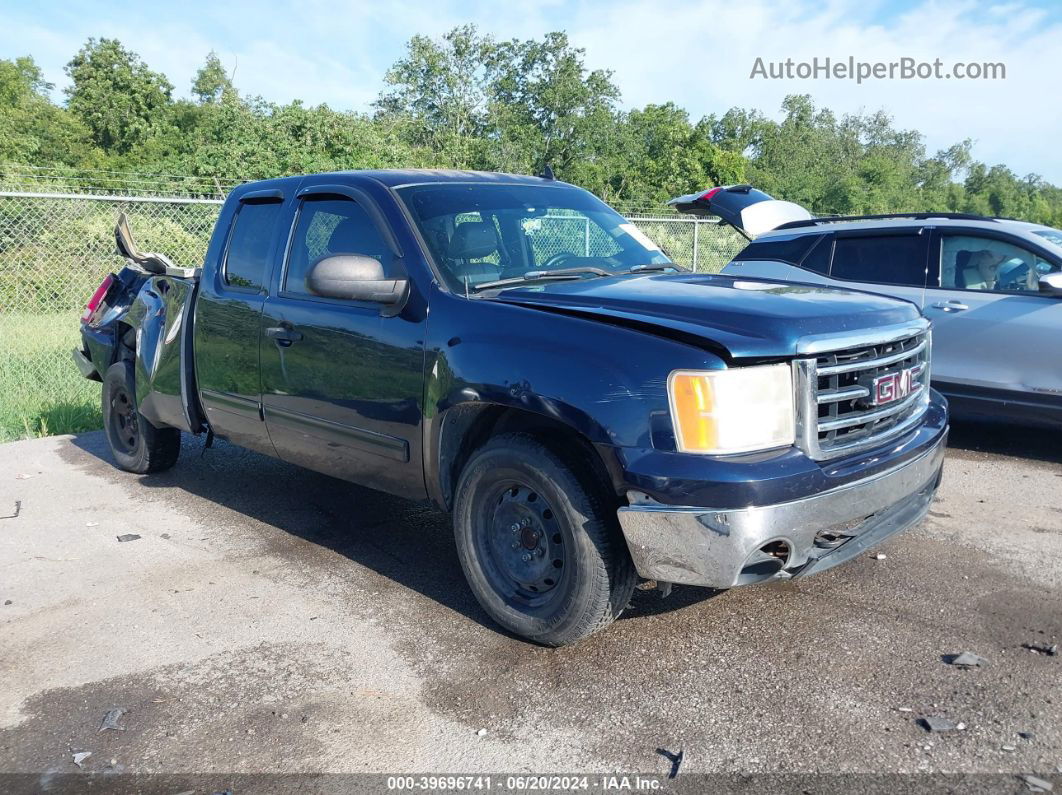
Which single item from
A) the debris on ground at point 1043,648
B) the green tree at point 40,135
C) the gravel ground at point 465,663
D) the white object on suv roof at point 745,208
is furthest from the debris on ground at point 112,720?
the green tree at point 40,135

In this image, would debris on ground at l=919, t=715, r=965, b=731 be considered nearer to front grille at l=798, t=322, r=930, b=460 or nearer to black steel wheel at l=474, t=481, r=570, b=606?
front grille at l=798, t=322, r=930, b=460

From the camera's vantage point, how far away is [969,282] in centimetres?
682

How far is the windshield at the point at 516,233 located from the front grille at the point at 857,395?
53.2 inches

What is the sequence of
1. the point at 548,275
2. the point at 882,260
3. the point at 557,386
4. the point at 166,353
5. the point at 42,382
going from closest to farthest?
1. the point at 557,386
2. the point at 548,275
3. the point at 166,353
4. the point at 882,260
5. the point at 42,382

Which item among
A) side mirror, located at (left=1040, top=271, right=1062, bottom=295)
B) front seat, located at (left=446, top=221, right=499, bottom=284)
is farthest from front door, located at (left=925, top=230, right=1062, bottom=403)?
front seat, located at (left=446, top=221, right=499, bottom=284)

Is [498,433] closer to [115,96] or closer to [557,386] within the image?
[557,386]

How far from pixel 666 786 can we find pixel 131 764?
5.60 ft

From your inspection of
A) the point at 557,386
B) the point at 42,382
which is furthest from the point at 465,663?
the point at 42,382

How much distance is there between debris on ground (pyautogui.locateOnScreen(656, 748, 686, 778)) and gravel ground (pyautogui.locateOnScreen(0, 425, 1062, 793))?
23 millimetres

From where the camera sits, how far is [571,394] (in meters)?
3.30

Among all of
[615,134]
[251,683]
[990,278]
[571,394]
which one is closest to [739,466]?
[571,394]

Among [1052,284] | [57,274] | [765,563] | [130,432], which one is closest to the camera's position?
[765,563]

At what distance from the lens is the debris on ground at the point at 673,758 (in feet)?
9.20

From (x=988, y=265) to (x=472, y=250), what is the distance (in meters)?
4.45
